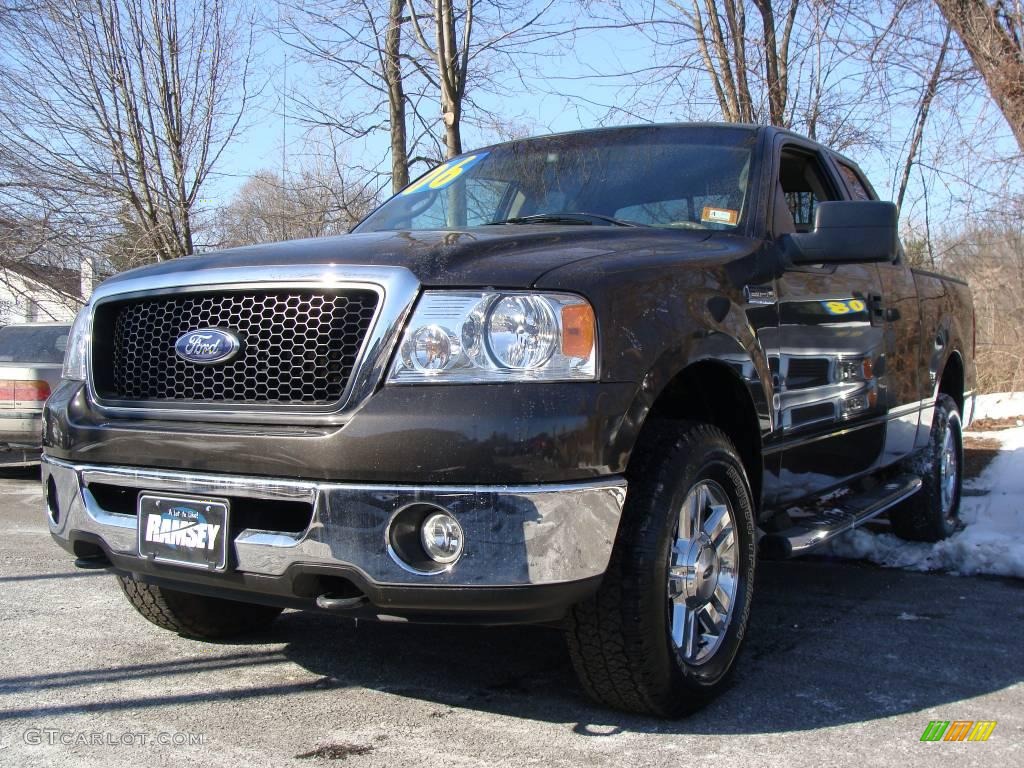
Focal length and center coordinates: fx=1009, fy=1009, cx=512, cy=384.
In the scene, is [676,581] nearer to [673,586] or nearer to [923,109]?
[673,586]

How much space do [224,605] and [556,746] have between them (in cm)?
152

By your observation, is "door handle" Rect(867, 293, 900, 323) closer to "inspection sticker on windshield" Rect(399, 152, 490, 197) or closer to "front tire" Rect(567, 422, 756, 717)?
"front tire" Rect(567, 422, 756, 717)

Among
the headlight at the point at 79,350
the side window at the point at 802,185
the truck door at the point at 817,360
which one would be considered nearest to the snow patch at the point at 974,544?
the truck door at the point at 817,360

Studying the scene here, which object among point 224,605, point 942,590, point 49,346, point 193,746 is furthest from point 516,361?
point 49,346

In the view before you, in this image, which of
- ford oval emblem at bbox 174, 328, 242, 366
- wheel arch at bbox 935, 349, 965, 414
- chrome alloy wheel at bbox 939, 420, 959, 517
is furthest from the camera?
wheel arch at bbox 935, 349, 965, 414

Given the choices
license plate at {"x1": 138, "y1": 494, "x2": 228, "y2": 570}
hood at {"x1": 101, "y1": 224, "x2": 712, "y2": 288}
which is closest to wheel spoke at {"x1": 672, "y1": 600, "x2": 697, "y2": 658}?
hood at {"x1": 101, "y1": 224, "x2": 712, "y2": 288}

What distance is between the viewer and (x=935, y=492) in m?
5.41

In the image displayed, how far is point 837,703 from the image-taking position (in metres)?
3.04

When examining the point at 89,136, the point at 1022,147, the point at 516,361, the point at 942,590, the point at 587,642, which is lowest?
the point at 942,590

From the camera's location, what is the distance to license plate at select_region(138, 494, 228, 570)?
2.61 metres

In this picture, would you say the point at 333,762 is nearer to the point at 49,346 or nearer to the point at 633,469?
the point at 633,469

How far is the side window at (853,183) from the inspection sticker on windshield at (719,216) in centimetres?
146

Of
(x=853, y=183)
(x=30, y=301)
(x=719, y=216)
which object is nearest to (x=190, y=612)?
(x=719, y=216)

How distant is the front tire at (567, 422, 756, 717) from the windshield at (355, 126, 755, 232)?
1.06m
